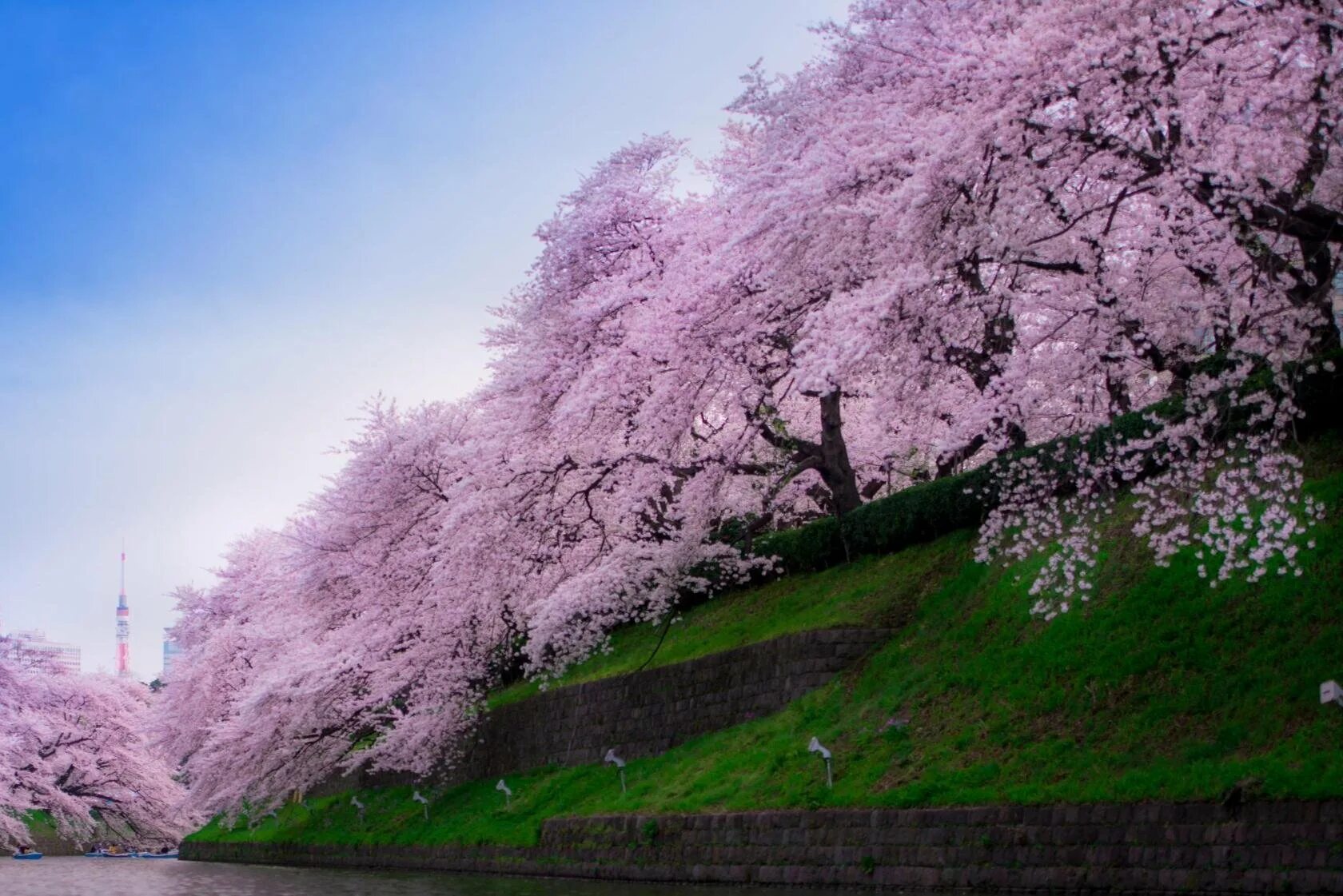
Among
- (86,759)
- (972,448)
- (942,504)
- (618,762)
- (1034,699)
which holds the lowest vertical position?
(618,762)

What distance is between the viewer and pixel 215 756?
36.4 meters

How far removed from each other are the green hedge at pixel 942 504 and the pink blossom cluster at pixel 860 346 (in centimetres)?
43

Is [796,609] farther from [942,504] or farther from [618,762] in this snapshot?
[618,762]

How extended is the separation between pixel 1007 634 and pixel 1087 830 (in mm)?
5554

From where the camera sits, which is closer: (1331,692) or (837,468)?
(1331,692)

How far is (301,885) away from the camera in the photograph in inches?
939

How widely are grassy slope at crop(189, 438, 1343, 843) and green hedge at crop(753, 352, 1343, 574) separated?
1.20 feet

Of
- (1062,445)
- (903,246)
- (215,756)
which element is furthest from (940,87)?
(215,756)

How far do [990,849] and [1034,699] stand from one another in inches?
111

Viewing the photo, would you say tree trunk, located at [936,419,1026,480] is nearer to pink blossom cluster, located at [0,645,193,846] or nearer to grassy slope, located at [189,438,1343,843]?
grassy slope, located at [189,438,1343,843]

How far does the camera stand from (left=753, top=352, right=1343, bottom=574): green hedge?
17.1m

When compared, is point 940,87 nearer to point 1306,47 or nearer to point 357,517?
point 1306,47

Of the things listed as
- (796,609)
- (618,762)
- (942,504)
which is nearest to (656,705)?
(618,762)

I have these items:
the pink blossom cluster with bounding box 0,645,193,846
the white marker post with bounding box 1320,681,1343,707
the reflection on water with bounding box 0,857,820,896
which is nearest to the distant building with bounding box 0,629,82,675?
the pink blossom cluster with bounding box 0,645,193,846
